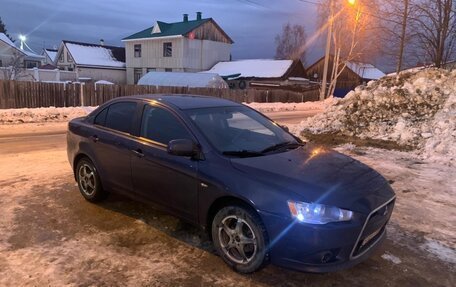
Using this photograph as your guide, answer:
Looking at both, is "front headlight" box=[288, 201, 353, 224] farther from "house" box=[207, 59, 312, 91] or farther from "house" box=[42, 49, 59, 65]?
"house" box=[42, 49, 59, 65]

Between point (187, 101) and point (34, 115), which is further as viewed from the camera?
point (34, 115)

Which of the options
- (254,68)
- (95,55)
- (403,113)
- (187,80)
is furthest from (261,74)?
(403,113)

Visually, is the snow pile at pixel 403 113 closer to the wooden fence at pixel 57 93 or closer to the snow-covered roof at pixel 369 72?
the wooden fence at pixel 57 93

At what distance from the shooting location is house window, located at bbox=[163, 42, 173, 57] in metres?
46.0

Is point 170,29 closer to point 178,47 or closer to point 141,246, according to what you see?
point 178,47

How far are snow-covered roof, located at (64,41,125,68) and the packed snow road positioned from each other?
151 ft

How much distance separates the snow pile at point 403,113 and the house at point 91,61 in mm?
39990

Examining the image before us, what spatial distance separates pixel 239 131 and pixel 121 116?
1.58 meters

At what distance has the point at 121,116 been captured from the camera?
5.15 metres

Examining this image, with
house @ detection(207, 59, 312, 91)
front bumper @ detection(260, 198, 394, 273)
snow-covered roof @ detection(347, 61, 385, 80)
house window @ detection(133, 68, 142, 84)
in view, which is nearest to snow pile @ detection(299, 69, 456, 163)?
front bumper @ detection(260, 198, 394, 273)

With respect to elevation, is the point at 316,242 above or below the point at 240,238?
above

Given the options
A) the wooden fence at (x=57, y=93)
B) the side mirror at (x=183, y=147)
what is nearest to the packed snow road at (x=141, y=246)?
the side mirror at (x=183, y=147)

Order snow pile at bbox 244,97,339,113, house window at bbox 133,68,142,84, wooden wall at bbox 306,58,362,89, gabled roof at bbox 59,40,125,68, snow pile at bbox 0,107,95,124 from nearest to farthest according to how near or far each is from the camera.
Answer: snow pile at bbox 0,107,95,124 < snow pile at bbox 244,97,339,113 < gabled roof at bbox 59,40,125,68 < house window at bbox 133,68,142,84 < wooden wall at bbox 306,58,362,89

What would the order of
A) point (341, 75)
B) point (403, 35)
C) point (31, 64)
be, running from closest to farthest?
1. point (403, 35)
2. point (341, 75)
3. point (31, 64)
